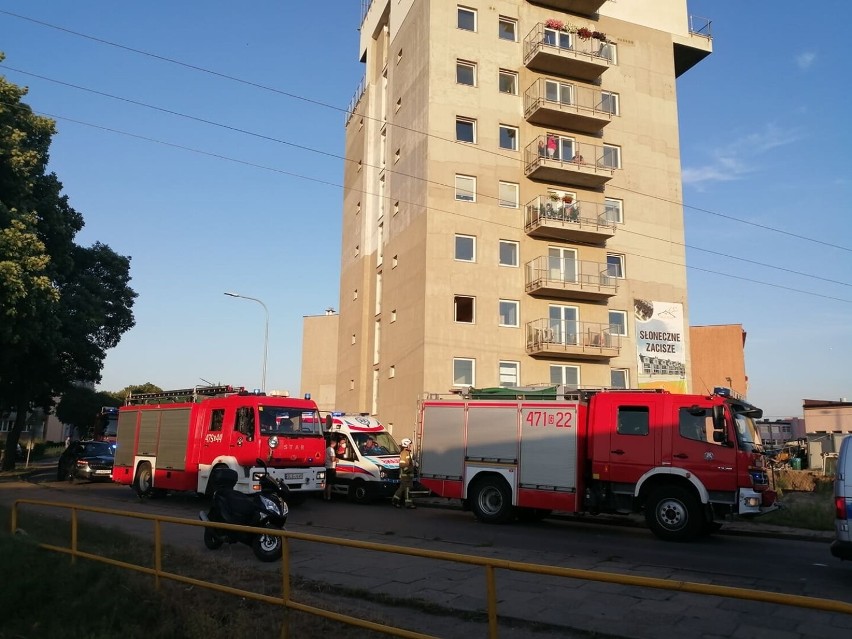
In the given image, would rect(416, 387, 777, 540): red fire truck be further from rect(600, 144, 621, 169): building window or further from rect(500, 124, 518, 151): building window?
rect(600, 144, 621, 169): building window

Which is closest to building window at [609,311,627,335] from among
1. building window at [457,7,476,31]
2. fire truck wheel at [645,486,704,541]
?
building window at [457,7,476,31]

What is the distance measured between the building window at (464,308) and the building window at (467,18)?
12599 millimetres

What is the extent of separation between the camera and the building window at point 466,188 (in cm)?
2992

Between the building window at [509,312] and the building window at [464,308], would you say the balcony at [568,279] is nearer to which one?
the building window at [509,312]

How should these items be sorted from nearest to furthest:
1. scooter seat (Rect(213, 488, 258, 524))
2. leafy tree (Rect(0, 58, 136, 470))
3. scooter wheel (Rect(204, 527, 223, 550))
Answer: scooter seat (Rect(213, 488, 258, 524)) < scooter wheel (Rect(204, 527, 223, 550)) < leafy tree (Rect(0, 58, 136, 470))

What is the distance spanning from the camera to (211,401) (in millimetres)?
18094

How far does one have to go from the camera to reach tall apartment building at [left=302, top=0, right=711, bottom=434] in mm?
29344

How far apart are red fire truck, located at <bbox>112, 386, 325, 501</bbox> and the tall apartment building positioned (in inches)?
420

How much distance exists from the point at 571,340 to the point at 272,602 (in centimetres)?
2498

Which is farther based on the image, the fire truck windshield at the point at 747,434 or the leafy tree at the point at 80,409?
the leafy tree at the point at 80,409

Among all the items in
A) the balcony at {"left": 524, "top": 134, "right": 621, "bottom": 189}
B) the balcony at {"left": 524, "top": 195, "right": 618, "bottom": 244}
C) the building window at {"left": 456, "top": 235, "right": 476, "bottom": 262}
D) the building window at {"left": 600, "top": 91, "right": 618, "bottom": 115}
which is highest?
the building window at {"left": 600, "top": 91, "right": 618, "bottom": 115}

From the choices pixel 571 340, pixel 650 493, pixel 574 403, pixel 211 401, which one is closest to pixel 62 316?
pixel 211 401

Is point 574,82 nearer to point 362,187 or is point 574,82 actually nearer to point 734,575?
point 362,187

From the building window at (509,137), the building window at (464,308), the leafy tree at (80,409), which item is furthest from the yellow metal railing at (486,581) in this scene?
the leafy tree at (80,409)
